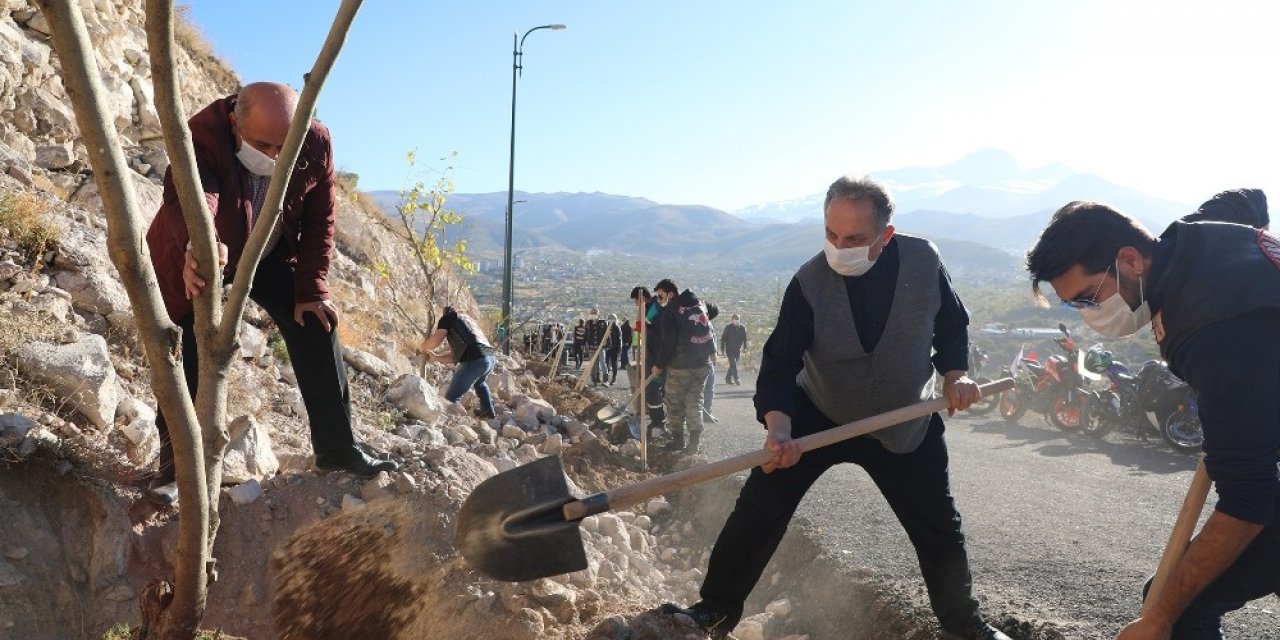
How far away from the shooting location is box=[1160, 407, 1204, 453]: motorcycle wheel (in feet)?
26.9

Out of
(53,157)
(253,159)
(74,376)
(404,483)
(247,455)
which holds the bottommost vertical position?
(404,483)

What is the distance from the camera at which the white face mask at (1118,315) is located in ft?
6.74

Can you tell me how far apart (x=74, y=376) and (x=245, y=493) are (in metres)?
0.90

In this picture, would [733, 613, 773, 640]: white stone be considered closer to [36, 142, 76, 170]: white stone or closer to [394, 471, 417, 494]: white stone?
[394, 471, 417, 494]: white stone

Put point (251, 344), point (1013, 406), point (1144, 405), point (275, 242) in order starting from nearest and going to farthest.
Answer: point (275, 242), point (251, 344), point (1144, 405), point (1013, 406)

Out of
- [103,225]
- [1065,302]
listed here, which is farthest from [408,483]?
[103,225]

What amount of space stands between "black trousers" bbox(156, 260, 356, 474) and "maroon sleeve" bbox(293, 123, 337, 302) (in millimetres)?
72

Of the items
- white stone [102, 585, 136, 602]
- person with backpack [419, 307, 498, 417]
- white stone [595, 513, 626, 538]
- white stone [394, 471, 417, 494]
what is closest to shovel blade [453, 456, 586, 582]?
white stone [394, 471, 417, 494]

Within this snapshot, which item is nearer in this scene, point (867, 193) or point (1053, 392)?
point (867, 193)

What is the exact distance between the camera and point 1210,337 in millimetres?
1808

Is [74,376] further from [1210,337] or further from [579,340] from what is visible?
[579,340]

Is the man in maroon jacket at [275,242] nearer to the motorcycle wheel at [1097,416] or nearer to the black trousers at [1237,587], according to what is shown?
the black trousers at [1237,587]

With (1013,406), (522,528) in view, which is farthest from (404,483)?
(1013,406)

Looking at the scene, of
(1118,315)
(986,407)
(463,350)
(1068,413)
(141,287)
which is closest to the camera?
(141,287)
